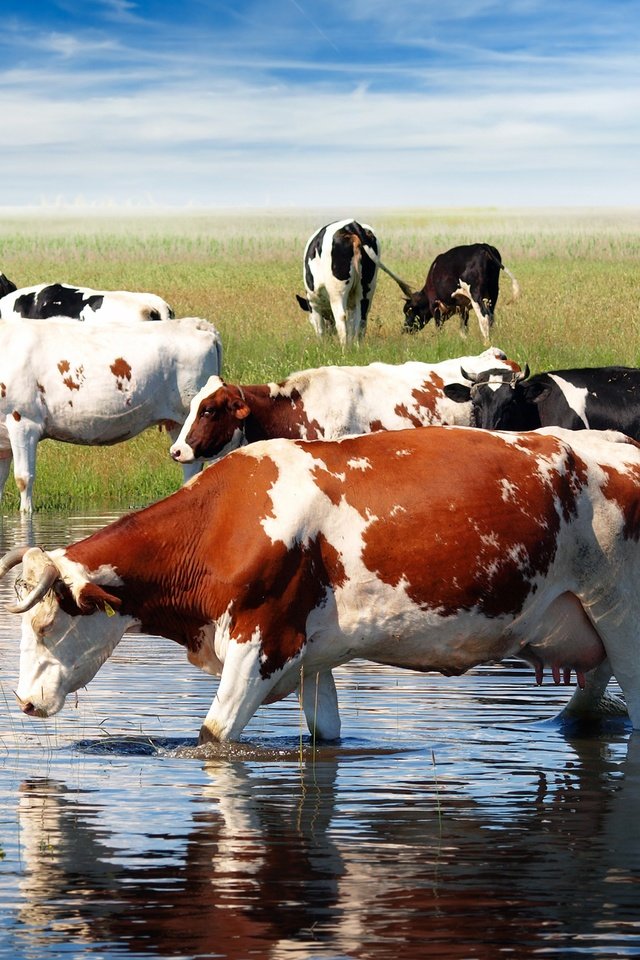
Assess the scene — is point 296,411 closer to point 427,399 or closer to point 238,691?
point 427,399

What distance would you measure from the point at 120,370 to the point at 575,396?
624cm

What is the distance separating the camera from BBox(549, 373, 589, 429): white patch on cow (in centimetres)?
1540

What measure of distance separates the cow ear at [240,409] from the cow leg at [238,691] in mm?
7375

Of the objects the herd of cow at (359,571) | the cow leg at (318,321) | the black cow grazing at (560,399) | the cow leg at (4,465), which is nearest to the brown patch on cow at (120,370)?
the cow leg at (4,465)

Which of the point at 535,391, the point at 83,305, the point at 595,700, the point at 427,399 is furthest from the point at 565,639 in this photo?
the point at 83,305

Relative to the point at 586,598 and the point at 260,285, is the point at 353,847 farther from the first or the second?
the point at 260,285

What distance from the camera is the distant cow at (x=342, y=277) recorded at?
98.8 feet

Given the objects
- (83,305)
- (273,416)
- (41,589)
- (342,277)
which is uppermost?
(342,277)

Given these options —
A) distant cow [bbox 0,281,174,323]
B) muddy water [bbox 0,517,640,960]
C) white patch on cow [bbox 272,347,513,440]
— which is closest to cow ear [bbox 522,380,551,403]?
white patch on cow [bbox 272,347,513,440]

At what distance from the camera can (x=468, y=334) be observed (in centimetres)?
3083

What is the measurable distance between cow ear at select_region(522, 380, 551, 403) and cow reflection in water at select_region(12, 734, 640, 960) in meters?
7.70

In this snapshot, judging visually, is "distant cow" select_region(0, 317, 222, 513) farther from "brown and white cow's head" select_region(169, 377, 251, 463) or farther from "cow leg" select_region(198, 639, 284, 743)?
"cow leg" select_region(198, 639, 284, 743)

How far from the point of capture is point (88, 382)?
19984 mm

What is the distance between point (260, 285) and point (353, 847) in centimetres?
4357
